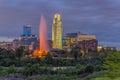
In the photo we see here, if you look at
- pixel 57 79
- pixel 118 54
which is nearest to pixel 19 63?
pixel 57 79

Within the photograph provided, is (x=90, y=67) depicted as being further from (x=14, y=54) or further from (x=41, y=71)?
(x=14, y=54)

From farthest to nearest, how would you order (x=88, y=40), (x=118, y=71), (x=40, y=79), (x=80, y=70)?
A: (x=88, y=40) < (x=80, y=70) < (x=40, y=79) < (x=118, y=71)

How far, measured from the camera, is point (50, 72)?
139ft

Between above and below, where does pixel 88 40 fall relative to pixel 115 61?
above

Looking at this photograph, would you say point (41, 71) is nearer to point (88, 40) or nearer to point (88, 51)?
point (88, 51)

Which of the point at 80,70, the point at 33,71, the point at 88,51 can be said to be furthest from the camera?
the point at 88,51

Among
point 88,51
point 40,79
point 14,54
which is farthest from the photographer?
point 88,51

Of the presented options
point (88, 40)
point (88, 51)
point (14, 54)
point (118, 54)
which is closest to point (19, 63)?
point (14, 54)

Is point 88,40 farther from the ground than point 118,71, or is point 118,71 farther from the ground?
point 88,40

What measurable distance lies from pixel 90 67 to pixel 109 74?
3753 cm

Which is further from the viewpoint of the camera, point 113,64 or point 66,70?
point 66,70

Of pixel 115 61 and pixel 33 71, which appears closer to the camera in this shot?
pixel 115 61

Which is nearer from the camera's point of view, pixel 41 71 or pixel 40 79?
pixel 40 79

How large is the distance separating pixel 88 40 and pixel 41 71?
→ 457ft
